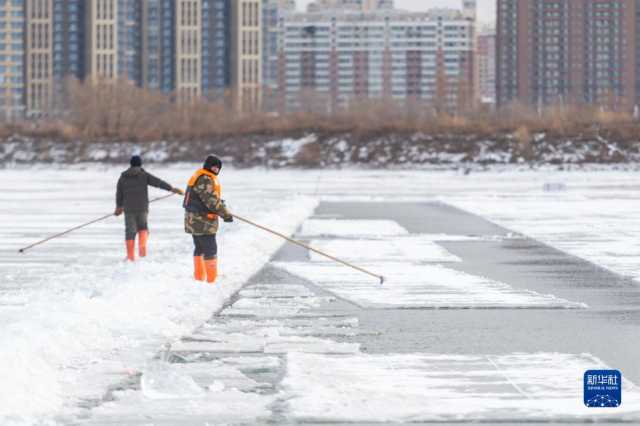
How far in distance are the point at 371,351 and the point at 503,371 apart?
56.5 inches

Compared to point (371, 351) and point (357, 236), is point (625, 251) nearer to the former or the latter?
point (357, 236)

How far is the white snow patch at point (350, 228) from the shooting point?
2621 centimetres

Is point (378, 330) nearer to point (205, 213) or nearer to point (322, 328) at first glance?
point (322, 328)

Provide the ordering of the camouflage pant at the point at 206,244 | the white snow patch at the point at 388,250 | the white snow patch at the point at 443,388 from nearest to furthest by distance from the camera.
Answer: the white snow patch at the point at 443,388 → the camouflage pant at the point at 206,244 → the white snow patch at the point at 388,250

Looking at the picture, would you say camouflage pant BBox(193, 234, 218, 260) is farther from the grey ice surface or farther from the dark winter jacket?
the dark winter jacket

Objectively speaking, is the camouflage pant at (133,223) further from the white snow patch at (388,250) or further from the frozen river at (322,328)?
the white snow patch at (388,250)

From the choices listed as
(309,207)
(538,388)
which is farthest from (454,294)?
(309,207)

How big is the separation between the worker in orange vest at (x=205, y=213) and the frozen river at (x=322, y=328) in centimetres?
A: 53

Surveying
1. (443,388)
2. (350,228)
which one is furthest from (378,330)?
(350,228)

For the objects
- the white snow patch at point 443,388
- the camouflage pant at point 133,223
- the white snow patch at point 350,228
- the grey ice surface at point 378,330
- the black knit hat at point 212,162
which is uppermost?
the black knit hat at point 212,162

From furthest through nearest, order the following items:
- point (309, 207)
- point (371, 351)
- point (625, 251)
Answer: point (309, 207), point (625, 251), point (371, 351)

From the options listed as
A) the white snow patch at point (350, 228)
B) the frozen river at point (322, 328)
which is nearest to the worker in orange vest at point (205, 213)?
the frozen river at point (322, 328)

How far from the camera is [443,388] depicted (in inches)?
374

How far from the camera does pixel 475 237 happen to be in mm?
25719
